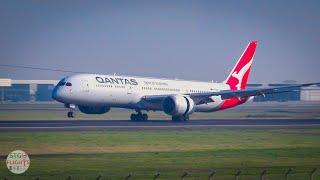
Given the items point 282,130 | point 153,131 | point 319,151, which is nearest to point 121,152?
point 319,151

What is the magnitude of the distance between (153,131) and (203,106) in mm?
27786

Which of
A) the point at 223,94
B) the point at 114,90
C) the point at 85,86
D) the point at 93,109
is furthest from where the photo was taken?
the point at 223,94

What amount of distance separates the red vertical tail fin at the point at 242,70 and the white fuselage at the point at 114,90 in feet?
27.0

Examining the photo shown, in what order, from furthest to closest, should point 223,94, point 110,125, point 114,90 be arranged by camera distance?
point 223,94
point 114,90
point 110,125

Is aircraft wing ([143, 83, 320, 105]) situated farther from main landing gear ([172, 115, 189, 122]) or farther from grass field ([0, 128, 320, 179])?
grass field ([0, 128, 320, 179])

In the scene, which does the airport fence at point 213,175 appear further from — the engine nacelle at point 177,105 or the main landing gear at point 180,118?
the main landing gear at point 180,118

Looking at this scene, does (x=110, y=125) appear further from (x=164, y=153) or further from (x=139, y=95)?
(x=164, y=153)

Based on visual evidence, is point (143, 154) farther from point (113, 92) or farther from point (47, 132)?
point (113, 92)

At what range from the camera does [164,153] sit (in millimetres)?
42000

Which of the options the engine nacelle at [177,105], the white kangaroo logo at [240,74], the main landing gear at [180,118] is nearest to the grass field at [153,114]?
the white kangaroo logo at [240,74]

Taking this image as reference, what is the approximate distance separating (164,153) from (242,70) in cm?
5305

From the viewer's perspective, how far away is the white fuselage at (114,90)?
247 ft

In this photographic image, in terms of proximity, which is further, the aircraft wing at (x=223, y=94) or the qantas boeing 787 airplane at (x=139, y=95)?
the aircraft wing at (x=223, y=94)

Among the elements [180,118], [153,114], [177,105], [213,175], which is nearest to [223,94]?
[180,118]
